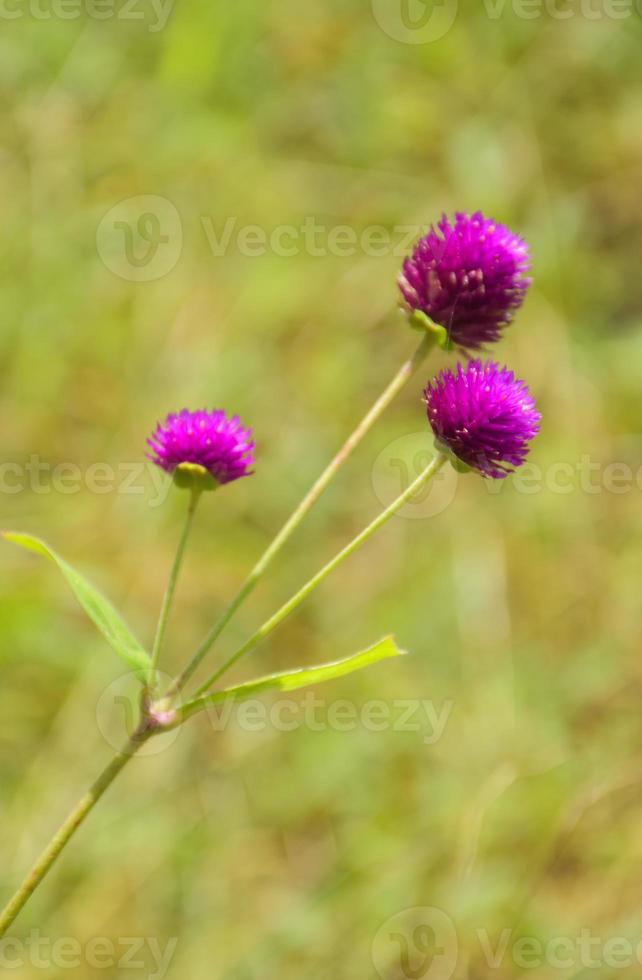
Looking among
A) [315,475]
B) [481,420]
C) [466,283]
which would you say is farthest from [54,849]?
[315,475]

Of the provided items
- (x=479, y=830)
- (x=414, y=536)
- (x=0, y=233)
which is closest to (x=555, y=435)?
(x=414, y=536)

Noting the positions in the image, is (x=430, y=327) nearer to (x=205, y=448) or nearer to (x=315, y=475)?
(x=205, y=448)

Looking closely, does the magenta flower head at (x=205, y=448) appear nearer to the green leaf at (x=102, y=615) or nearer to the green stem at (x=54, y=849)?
the green leaf at (x=102, y=615)

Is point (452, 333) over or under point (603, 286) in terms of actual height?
under

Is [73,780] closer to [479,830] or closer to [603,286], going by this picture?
[479,830]

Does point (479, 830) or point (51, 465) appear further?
point (51, 465)

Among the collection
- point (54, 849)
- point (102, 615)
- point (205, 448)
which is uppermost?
point (205, 448)

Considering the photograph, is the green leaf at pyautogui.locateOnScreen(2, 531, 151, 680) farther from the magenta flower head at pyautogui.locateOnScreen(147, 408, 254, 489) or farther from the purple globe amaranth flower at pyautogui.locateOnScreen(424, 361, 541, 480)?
the purple globe amaranth flower at pyautogui.locateOnScreen(424, 361, 541, 480)
